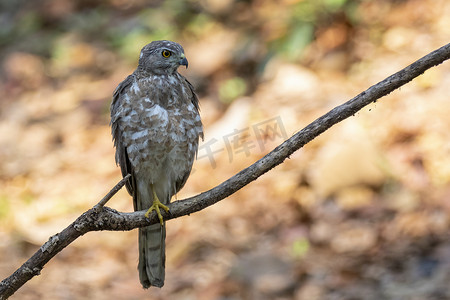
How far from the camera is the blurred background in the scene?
232 inches

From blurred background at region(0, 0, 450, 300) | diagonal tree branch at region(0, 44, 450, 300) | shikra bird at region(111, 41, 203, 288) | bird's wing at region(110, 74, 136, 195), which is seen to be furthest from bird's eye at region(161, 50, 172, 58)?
blurred background at region(0, 0, 450, 300)

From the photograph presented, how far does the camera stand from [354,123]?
722cm

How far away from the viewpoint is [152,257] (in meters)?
4.13

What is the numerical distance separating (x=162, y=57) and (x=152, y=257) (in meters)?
1.42

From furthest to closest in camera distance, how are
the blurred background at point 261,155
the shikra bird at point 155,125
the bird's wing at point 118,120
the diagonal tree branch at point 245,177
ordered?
the blurred background at point 261,155, the bird's wing at point 118,120, the shikra bird at point 155,125, the diagonal tree branch at point 245,177

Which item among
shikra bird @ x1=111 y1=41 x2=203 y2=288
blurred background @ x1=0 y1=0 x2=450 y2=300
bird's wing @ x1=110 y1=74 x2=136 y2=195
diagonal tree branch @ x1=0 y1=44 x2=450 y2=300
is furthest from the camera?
blurred background @ x1=0 y1=0 x2=450 y2=300

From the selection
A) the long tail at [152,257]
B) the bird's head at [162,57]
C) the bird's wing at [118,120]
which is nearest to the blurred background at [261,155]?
the long tail at [152,257]

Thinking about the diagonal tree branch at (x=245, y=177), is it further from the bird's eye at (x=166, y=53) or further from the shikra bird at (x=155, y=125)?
the bird's eye at (x=166, y=53)

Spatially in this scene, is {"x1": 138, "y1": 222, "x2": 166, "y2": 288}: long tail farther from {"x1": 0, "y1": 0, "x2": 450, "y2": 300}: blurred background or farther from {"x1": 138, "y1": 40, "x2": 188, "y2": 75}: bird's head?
{"x1": 0, "y1": 0, "x2": 450, "y2": 300}: blurred background

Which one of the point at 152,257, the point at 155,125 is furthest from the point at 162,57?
the point at 152,257

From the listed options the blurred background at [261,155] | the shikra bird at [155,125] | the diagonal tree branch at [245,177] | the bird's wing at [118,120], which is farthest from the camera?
the blurred background at [261,155]

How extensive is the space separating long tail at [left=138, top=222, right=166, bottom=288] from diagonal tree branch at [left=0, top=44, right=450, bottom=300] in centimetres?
87

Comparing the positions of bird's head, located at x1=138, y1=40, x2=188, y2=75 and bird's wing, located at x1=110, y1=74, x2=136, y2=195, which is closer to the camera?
bird's head, located at x1=138, y1=40, x2=188, y2=75

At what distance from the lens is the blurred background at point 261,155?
5891 millimetres
